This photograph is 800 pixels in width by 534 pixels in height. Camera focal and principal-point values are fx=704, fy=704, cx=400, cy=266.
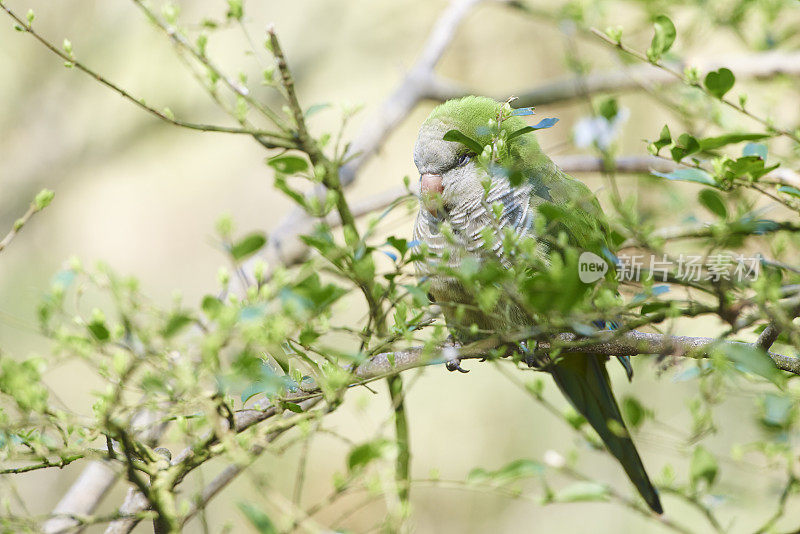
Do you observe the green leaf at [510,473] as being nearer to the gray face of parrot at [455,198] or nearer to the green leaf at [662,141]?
the gray face of parrot at [455,198]

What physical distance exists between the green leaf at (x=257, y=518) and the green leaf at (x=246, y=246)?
1.03 feet

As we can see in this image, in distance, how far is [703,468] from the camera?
1.47 meters

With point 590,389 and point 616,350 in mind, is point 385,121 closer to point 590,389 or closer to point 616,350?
point 590,389

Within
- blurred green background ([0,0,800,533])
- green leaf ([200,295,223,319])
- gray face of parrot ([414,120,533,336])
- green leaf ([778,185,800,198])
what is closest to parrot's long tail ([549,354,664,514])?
gray face of parrot ([414,120,533,336])

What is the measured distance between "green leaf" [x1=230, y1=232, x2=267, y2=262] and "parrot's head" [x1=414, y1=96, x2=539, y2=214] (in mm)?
793

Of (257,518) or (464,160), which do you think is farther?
(464,160)

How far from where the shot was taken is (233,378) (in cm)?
79

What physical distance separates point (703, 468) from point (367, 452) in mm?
882

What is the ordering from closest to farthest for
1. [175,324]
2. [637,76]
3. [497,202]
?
[175,324] → [497,202] → [637,76]

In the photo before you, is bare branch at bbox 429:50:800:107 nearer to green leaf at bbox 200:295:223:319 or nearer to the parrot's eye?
the parrot's eye

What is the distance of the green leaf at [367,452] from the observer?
36.8 inches

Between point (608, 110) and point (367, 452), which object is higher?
point (608, 110)

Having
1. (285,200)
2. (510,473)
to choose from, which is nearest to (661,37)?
(510,473)

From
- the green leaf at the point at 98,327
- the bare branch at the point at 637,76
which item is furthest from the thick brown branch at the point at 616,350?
the bare branch at the point at 637,76
